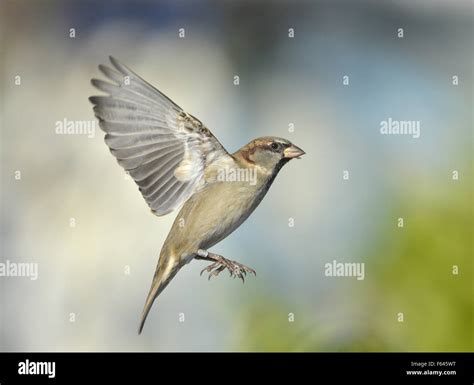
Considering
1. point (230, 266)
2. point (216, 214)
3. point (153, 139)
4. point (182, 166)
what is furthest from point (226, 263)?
point (153, 139)

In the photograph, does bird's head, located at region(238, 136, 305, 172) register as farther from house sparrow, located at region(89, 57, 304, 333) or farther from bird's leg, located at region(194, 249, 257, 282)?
bird's leg, located at region(194, 249, 257, 282)

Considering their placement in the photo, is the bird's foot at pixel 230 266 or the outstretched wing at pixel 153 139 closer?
the outstretched wing at pixel 153 139

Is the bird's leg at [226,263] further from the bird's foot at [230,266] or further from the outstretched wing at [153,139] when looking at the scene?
the outstretched wing at [153,139]

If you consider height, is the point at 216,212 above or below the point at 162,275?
above

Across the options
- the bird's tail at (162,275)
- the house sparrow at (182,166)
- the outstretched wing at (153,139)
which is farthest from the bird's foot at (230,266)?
the outstretched wing at (153,139)

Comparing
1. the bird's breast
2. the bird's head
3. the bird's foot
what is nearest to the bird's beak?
the bird's head

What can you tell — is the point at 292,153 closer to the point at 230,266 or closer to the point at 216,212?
the point at 216,212
